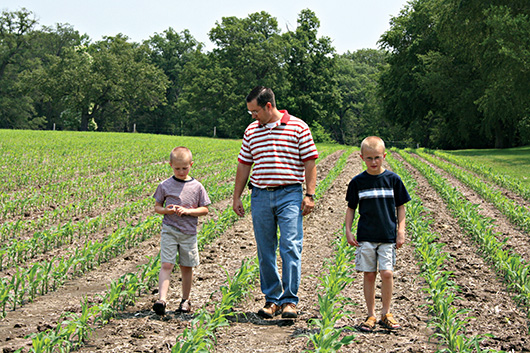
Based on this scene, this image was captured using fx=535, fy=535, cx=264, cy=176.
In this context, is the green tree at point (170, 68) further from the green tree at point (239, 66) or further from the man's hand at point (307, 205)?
the man's hand at point (307, 205)

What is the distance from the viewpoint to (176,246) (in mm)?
5145

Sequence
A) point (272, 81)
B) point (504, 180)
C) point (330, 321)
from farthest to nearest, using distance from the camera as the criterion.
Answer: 1. point (272, 81)
2. point (504, 180)
3. point (330, 321)

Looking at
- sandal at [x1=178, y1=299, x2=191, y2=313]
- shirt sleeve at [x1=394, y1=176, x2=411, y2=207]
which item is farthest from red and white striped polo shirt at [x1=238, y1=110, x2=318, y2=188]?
sandal at [x1=178, y1=299, x2=191, y2=313]

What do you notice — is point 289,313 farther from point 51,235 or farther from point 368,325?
point 51,235

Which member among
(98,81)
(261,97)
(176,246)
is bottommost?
(176,246)

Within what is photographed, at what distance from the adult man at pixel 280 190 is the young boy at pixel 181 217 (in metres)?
0.60

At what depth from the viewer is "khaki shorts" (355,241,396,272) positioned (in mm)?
4578

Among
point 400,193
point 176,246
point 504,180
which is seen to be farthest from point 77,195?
point 504,180

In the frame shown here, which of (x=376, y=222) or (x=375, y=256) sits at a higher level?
(x=376, y=222)

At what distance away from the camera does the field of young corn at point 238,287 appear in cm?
434

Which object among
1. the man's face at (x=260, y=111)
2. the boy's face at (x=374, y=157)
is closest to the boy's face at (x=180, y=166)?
the man's face at (x=260, y=111)

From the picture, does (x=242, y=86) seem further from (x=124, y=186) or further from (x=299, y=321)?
(x=299, y=321)

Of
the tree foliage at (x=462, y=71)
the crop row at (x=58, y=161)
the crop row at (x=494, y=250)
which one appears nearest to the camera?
the crop row at (x=494, y=250)

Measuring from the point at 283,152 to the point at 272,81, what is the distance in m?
54.9
